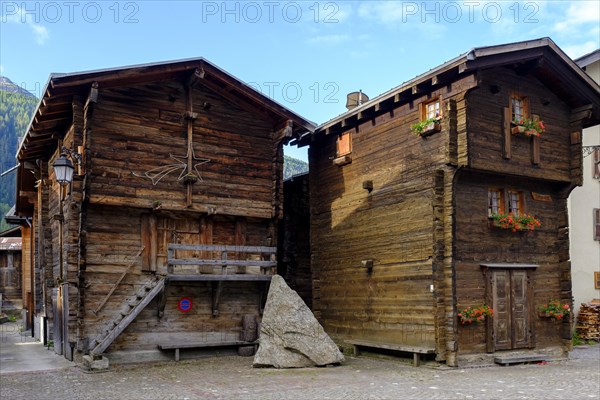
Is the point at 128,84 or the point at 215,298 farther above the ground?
the point at 128,84

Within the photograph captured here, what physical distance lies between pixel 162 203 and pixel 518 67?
36.9 ft

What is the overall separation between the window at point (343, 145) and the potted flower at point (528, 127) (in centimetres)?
547

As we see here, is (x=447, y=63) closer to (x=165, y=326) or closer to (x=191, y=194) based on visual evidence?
(x=191, y=194)

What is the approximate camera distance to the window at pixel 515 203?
18.9 meters

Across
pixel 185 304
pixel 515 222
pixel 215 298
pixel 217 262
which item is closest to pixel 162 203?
pixel 217 262

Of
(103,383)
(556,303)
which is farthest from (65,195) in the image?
(556,303)

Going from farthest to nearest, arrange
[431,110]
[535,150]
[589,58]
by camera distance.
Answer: [589,58] < [535,150] < [431,110]

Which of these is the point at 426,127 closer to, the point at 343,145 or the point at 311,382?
the point at 343,145

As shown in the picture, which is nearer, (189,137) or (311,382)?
(311,382)

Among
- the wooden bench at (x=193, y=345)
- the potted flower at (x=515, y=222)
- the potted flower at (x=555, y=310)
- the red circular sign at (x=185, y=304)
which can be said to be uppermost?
the potted flower at (x=515, y=222)

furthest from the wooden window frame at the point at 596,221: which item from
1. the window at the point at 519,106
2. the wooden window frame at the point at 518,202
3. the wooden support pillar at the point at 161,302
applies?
the wooden support pillar at the point at 161,302

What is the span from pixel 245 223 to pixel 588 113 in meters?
11.3

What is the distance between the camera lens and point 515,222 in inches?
714

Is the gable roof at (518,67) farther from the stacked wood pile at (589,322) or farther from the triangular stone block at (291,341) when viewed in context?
the stacked wood pile at (589,322)
